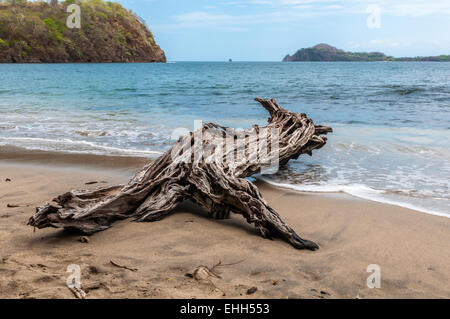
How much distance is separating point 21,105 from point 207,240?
14.6 m

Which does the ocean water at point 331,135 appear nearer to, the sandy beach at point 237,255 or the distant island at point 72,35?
the sandy beach at point 237,255

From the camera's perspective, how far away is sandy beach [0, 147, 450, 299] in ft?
8.55

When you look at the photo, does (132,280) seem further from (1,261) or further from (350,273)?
(350,273)

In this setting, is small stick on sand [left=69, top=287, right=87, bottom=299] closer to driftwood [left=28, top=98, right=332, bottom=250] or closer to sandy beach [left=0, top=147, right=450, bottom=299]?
sandy beach [left=0, top=147, right=450, bottom=299]

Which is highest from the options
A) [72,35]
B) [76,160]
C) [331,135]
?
[72,35]

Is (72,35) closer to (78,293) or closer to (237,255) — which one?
(237,255)

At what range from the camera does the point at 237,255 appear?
10.4 ft

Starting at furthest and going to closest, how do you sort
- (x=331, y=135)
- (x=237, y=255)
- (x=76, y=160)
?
1. (x=331, y=135)
2. (x=76, y=160)
3. (x=237, y=255)

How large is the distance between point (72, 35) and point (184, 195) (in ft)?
330

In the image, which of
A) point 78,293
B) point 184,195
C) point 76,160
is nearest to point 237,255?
point 184,195

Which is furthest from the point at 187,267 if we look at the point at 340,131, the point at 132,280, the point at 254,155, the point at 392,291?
the point at 340,131

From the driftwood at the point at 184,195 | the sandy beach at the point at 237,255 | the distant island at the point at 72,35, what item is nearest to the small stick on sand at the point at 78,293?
the sandy beach at the point at 237,255

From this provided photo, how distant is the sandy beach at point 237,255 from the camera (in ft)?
8.55

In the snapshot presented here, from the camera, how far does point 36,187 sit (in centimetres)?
502
